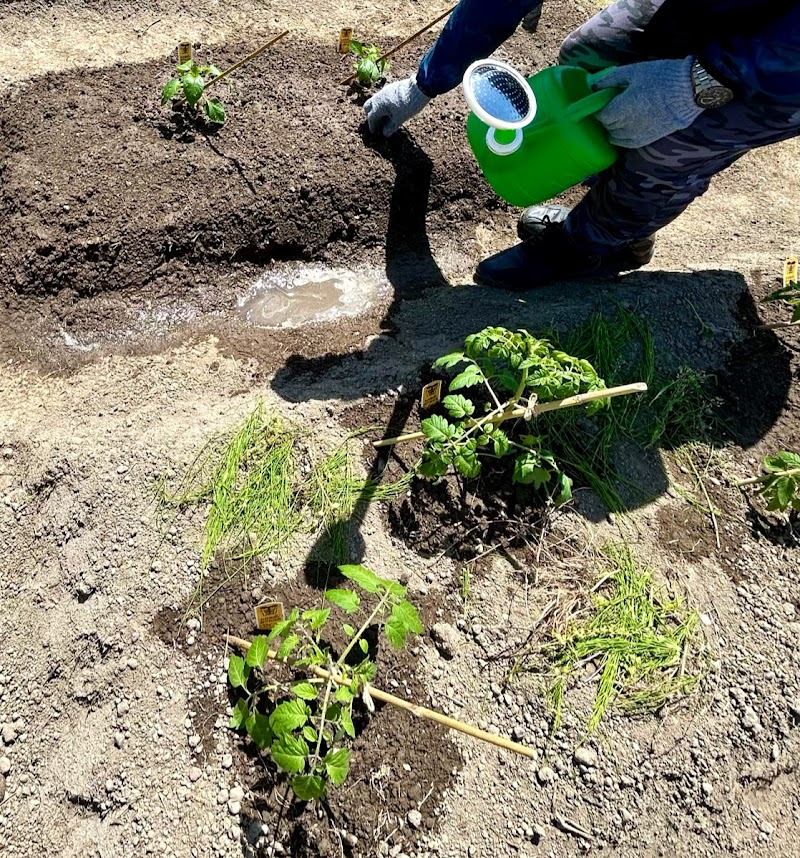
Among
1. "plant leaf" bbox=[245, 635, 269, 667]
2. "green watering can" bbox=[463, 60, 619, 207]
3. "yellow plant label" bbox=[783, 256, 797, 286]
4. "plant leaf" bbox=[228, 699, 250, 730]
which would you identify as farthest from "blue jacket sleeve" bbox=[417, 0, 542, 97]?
"plant leaf" bbox=[228, 699, 250, 730]

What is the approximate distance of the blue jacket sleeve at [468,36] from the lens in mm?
1821

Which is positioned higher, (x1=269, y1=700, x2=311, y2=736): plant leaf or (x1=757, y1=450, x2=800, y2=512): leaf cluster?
(x1=269, y1=700, x2=311, y2=736): plant leaf

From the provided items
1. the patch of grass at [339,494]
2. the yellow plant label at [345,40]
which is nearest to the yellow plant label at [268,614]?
the patch of grass at [339,494]

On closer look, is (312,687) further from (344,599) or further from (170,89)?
(170,89)

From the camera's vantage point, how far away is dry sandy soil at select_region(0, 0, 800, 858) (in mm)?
1714

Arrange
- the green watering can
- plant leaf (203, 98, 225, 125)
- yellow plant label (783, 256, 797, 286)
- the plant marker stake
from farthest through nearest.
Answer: plant leaf (203, 98, 225, 125), yellow plant label (783, 256, 797, 286), the green watering can, the plant marker stake

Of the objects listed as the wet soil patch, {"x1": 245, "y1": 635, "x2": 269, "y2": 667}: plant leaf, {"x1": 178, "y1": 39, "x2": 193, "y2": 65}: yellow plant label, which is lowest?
the wet soil patch

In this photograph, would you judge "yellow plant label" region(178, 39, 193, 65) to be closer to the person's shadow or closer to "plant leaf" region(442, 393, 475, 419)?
the person's shadow

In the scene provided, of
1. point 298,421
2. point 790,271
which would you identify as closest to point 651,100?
point 790,271

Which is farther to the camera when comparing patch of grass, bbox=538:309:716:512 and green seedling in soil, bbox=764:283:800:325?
green seedling in soil, bbox=764:283:800:325

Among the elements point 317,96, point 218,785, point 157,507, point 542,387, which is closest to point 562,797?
point 218,785

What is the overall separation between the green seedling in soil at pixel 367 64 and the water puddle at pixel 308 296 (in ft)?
2.99

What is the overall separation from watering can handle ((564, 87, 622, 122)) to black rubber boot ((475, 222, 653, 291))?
67 centimetres

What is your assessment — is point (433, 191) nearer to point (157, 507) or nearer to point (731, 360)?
point (731, 360)
